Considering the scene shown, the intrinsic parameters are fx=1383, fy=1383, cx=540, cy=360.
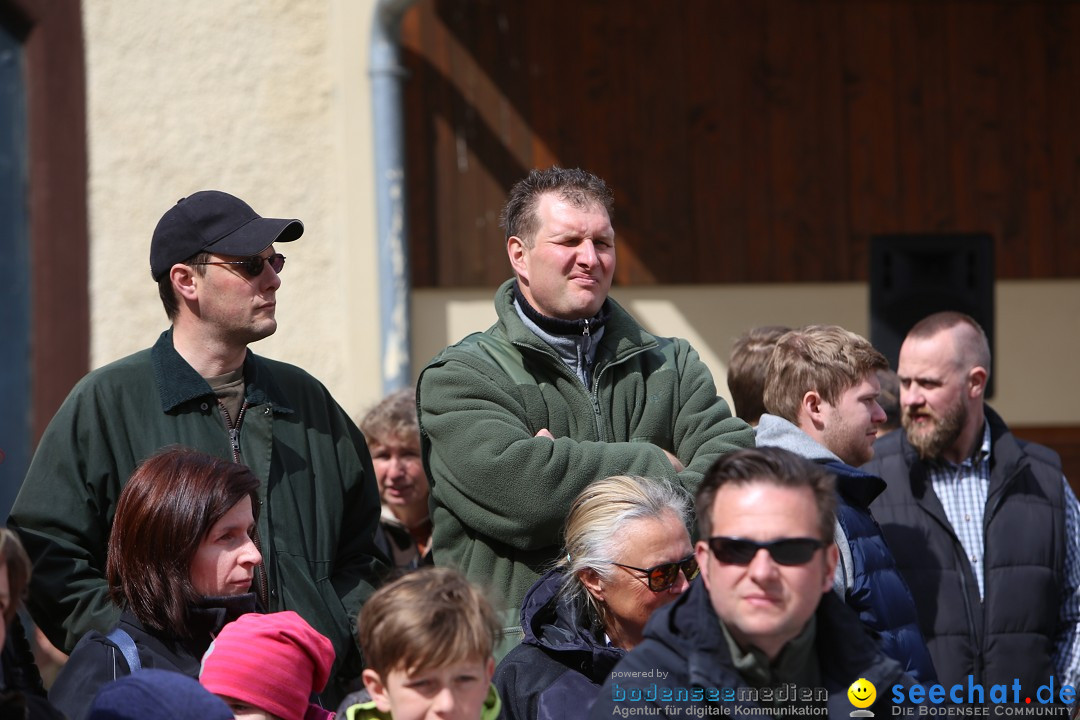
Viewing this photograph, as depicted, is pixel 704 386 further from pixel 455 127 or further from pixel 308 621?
pixel 455 127

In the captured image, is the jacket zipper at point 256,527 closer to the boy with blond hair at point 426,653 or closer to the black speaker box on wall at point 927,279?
the boy with blond hair at point 426,653

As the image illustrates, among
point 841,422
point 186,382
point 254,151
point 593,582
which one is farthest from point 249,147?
point 593,582

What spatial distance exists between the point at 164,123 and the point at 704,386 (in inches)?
150

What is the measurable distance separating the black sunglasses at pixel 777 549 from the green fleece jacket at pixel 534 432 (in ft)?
2.40

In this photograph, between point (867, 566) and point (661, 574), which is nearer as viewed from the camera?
point (661, 574)

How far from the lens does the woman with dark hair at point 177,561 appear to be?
2855mm

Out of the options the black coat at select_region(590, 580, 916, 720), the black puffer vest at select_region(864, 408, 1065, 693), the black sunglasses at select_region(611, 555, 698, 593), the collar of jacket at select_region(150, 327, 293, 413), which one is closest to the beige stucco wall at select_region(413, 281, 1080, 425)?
the black puffer vest at select_region(864, 408, 1065, 693)

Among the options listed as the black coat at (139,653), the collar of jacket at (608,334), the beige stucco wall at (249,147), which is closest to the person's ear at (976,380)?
the collar of jacket at (608,334)

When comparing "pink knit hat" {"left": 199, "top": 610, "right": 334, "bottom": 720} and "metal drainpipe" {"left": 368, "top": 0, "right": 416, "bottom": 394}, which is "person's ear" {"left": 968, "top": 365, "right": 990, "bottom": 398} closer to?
"pink knit hat" {"left": 199, "top": 610, "right": 334, "bottom": 720}

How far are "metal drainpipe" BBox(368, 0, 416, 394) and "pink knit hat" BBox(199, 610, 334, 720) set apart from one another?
Result: 3.54 meters

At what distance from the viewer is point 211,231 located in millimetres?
3414

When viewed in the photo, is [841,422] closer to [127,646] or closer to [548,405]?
[548,405]

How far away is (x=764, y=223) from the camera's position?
680 centimetres

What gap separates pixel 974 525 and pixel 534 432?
175cm
